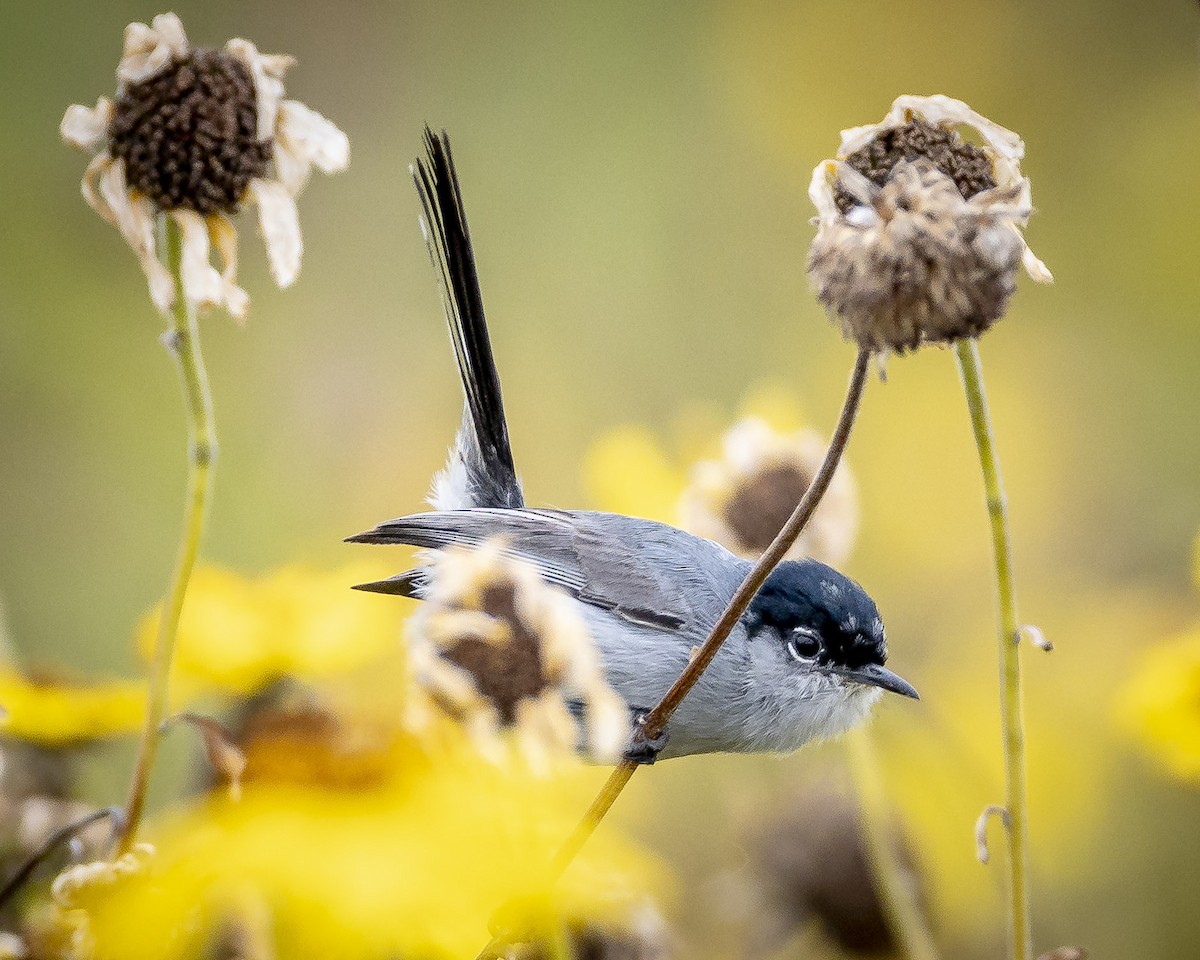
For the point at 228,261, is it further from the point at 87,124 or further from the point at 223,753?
the point at 223,753

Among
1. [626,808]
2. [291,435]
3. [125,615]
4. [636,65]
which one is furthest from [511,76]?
[626,808]

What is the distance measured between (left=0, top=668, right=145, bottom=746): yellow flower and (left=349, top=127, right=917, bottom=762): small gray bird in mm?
317

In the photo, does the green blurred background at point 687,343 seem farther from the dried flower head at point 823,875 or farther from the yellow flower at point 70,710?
the yellow flower at point 70,710

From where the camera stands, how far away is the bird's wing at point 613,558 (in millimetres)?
1411

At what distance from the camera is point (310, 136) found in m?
0.88

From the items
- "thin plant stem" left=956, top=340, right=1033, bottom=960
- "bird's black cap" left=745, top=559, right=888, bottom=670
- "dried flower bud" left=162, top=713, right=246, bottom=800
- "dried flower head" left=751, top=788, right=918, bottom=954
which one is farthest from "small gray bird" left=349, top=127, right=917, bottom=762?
"dried flower bud" left=162, top=713, right=246, bottom=800

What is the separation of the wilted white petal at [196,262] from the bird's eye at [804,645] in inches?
31.4

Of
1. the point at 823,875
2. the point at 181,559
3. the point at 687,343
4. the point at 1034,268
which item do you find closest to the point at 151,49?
the point at 181,559

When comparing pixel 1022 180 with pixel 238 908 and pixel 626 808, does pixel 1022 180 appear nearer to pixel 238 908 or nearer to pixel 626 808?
pixel 238 908

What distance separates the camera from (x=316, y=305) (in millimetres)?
2615

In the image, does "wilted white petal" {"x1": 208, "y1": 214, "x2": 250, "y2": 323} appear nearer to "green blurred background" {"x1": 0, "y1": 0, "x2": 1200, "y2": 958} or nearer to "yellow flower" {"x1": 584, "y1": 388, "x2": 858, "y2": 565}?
"yellow flower" {"x1": 584, "y1": 388, "x2": 858, "y2": 565}

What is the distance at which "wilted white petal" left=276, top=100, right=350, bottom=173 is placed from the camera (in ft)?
2.85

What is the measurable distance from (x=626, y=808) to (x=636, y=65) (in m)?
1.89

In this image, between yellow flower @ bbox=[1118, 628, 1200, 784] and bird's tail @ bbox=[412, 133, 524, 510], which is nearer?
yellow flower @ bbox=[1118, 628, 1200, 784]
